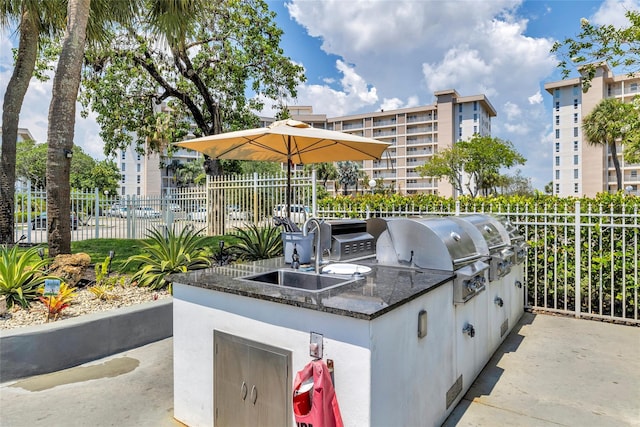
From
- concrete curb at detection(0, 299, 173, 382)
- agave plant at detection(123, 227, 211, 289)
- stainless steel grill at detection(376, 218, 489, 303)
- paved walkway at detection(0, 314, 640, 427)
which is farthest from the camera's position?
agave plant at detection(123, 227, 211, 289)

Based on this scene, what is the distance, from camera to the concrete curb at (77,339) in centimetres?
333

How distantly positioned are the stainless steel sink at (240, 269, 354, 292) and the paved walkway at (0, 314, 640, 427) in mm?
1234

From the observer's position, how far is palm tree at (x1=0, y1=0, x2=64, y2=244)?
7.01m

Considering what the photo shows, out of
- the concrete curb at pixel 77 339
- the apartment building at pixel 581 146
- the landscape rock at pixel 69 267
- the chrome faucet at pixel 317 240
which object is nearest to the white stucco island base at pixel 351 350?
the chrome faucet at pixel 317 240

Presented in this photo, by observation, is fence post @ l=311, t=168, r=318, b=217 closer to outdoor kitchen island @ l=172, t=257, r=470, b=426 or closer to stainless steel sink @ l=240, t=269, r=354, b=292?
stainless steel sink @ l=240, t=269, r=354, b=292

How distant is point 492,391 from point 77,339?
158 inches

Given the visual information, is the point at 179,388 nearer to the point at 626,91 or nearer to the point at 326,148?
the point at 326,148

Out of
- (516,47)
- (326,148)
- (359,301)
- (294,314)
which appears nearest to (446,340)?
(359,301)

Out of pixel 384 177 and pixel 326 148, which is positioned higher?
pixel 384 177

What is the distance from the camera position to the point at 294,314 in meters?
2.14

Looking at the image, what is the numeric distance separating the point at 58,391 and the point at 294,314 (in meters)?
2.57

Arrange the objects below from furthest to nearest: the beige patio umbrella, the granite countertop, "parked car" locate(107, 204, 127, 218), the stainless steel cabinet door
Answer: "parked car" locate(107, 204, 127, 218), the beige patio umbrella, the stainless steel cabinet door, the granite countertop

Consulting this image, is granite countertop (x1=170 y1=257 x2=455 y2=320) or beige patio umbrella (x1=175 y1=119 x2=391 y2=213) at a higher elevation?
beige patio umbrella (x1=175 y1=119 x2=391 y2=213)

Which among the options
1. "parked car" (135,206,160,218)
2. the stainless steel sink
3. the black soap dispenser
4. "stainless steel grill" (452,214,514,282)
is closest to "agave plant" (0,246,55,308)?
the stainless steel sink
